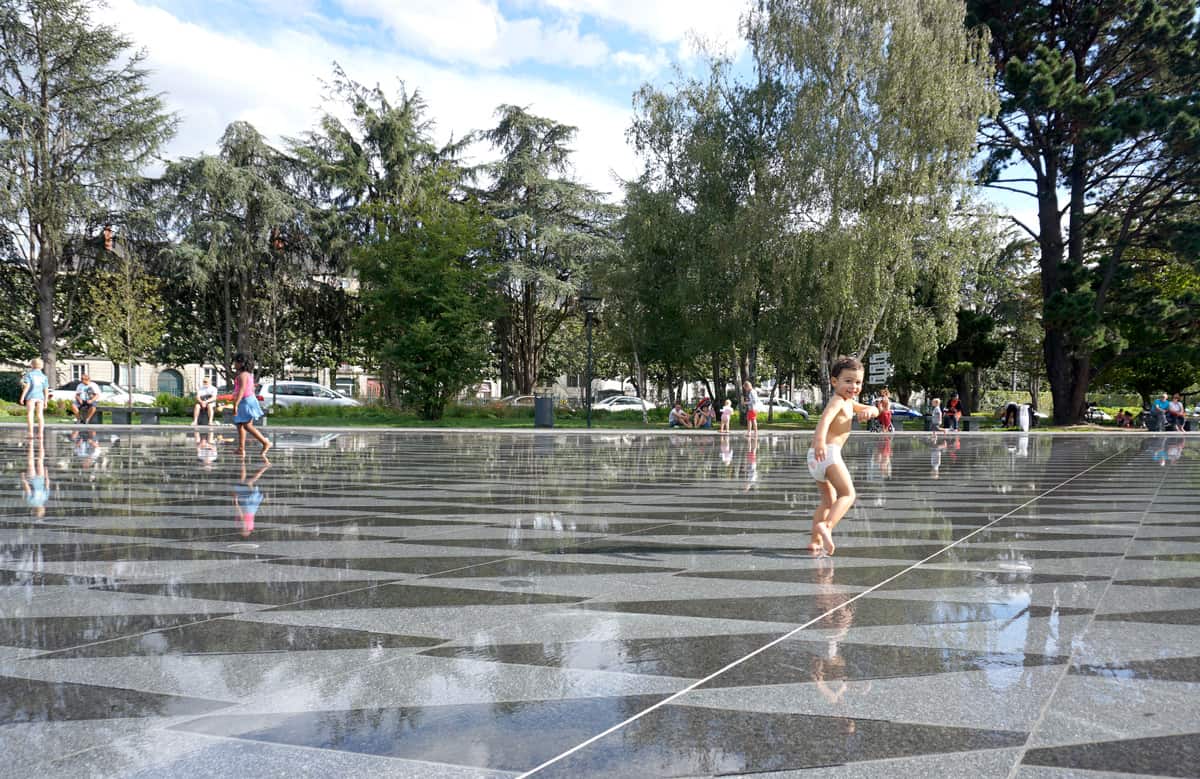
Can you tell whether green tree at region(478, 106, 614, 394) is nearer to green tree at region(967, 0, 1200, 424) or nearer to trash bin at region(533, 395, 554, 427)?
trash bin at region(533, 395, 554, 427)

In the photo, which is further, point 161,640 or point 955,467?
point 955,467

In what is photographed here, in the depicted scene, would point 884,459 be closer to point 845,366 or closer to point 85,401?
point 845,366

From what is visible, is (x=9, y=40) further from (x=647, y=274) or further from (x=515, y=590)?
(x=515, y=590)

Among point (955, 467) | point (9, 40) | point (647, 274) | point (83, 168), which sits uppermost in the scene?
point (9, 40)

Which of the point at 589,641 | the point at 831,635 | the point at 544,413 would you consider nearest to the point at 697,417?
the point at 544,413

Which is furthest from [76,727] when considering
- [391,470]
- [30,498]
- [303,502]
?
[391,470]

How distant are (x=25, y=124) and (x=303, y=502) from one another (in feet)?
121

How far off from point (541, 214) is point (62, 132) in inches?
804

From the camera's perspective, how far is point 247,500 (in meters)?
9.67

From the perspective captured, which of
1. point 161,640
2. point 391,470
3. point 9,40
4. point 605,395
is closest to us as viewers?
point 161,640

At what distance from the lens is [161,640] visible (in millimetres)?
4141

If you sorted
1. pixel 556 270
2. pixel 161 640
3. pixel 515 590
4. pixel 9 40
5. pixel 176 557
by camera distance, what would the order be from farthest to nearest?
pixel 556 270, pixel 9 40, pixel 176 557, pixel 515 590, pixel 161 640

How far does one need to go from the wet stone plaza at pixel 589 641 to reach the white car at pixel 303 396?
3446cm

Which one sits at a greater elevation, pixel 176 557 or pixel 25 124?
pixel 25 124
